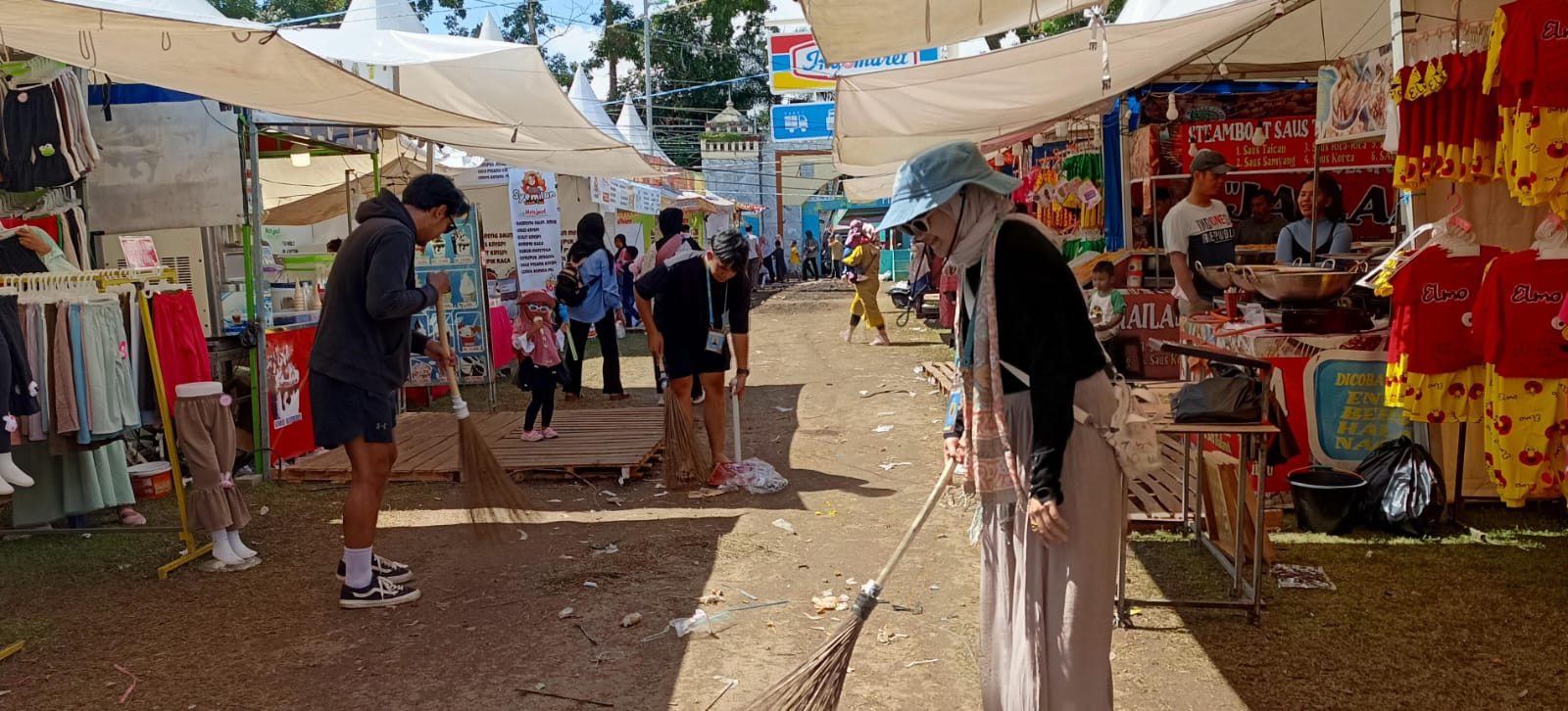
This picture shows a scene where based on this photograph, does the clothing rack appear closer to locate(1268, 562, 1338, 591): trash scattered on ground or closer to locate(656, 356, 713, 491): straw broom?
locate(656, 356, 713, 491): straw broom

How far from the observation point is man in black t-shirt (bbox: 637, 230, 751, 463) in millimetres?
6867

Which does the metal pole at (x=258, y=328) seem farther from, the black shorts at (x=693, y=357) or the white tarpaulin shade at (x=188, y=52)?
the black shorts at (x=693, y=357)

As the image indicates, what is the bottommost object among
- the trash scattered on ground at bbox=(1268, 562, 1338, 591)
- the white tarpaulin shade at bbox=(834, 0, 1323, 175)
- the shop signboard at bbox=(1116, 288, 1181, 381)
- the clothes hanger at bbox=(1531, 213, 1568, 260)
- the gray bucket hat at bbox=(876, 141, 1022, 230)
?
the trash scattered on ground at bbox=(1268, 562, 1338, 591)

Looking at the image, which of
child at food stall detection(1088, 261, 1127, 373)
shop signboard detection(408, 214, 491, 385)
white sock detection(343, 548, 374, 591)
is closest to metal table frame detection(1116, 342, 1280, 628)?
white sock detection(343, 548, 374, 591)

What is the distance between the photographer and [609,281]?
11141 mm

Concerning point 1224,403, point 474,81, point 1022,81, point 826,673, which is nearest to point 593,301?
point 474,81

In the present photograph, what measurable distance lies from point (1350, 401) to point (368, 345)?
517cm

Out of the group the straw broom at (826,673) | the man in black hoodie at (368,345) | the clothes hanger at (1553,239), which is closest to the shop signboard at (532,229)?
the man in black hoodie at (368,345)

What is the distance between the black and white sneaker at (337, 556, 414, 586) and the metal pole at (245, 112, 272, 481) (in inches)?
114

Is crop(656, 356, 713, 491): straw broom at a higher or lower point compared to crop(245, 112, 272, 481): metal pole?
lower

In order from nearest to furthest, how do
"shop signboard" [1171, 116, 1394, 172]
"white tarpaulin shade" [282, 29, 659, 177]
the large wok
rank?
the large wok, "white tarpaulin shade" [282, 29, 659, 177], "shop signboard" [1171, 116, 1394, 172]

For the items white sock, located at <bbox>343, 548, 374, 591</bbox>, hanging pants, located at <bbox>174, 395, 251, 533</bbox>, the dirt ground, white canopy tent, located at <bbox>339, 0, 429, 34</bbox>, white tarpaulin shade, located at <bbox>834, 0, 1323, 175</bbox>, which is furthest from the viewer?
white canopy tent, located at <bbox>339, 0, 429, 34</bbox>

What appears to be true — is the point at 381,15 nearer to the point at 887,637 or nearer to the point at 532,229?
the point at 532,229

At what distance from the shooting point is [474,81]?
9.40 m
